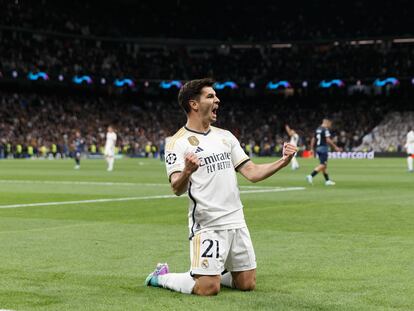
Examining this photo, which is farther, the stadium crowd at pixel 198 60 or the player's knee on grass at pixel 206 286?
the stadium crowd at pixel 198 60

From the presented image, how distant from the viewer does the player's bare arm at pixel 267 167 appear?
24.7ft

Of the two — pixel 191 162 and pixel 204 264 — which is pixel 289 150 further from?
pixel 204 264

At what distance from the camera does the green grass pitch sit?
7.11 meters

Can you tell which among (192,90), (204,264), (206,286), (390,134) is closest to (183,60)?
(390,134)

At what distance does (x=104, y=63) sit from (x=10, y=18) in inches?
497

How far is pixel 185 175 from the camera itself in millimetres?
7203

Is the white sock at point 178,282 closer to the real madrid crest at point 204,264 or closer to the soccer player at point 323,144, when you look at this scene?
the real madrid crest at point 204,264

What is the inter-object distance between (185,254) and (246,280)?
8.62 ft

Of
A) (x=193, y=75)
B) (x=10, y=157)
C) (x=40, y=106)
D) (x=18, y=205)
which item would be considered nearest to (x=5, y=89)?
(x=40, y=106)

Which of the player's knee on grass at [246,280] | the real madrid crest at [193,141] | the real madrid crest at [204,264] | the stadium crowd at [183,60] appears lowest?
the player's knee on grass at [246,280]

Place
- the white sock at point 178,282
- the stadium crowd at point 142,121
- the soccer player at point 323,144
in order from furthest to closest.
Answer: the stadium crowd at point 142,121 < the soccer player at point 323,144 < the white sock at point 178,282

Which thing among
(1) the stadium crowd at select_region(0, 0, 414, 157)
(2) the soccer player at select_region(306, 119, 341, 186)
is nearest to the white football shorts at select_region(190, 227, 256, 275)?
(2) the soccer player at select_region(306, 119, 341, 186)

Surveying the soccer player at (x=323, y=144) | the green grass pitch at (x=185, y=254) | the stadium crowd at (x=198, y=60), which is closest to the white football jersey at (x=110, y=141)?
the soccer player at (x=323, y=144)

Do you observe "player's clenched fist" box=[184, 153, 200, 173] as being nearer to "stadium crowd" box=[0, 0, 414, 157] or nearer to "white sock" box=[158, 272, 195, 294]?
"white sock" box=[158, 272, 195, 294]
